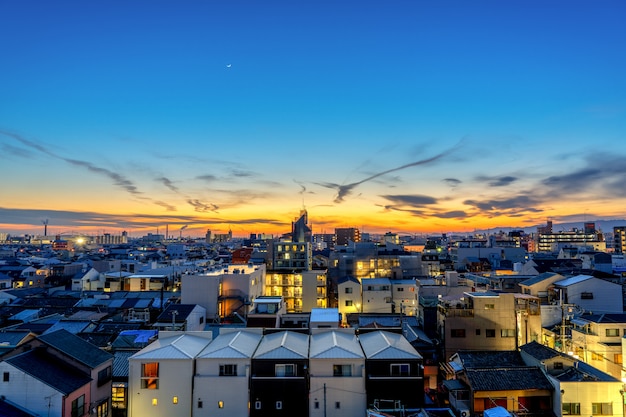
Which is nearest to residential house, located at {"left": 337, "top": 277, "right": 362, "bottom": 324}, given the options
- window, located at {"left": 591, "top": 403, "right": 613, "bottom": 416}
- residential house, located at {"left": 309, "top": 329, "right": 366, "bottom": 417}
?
residential house, located at {"left": 309, "top": 329, "right": 366, "bottom": 417}

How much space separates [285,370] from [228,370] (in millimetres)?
3175

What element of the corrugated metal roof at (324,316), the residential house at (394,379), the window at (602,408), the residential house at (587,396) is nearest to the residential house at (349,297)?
the corrugated metal roof at (324,316)

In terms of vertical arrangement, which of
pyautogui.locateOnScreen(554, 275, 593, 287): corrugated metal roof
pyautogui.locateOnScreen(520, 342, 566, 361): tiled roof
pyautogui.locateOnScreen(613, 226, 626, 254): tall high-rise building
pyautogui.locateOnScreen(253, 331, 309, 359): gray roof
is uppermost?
pyautogui.locateOnScreen(613, 226, 626, 254): tall high-rise building

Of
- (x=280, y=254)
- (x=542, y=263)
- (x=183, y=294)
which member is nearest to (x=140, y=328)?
(x=183, y=294)

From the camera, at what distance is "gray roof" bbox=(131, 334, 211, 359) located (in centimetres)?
2183

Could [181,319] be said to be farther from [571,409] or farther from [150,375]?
[571,409]

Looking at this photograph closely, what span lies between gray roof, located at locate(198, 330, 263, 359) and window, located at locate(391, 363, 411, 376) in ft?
26.6

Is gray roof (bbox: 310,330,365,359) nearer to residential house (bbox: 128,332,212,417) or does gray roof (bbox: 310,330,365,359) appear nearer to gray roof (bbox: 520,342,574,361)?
residential house (bbox: 128,332,212,417)

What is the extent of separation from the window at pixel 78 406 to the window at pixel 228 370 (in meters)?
6.93

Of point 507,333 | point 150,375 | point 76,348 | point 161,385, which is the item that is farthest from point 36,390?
point 507,333

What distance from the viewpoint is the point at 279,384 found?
21672 millimetres

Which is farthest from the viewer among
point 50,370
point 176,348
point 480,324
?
point 480,324

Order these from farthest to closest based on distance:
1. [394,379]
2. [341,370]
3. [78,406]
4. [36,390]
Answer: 1. [341,370]
2. [394,379]
3. [78,406]
4. [36,390]

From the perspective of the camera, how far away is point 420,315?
37781 millimetres
